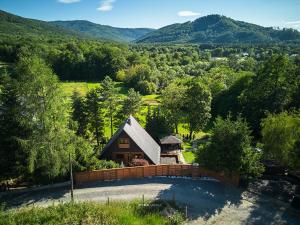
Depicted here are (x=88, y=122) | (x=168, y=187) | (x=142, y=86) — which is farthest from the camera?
(x=142, y=86)

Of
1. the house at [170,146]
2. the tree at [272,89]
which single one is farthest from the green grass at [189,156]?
the tree at [272,89]

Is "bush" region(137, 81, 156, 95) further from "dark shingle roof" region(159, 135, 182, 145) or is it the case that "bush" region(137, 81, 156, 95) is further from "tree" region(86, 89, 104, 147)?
"dark shingle roof" region(159, 135, 182, 145)

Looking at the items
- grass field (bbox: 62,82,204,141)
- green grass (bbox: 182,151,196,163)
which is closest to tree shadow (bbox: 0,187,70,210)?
grass field (bbox: 62,82,204,141)

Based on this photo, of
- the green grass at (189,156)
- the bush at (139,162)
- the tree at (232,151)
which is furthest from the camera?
the green grass at (189,156)

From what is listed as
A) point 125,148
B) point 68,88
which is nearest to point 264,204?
point 125,148

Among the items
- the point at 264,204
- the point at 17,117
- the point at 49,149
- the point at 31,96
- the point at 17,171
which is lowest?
the point at 264,204

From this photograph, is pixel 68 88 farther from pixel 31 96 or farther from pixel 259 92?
pixel 31 96

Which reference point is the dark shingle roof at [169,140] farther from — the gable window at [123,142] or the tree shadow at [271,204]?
the tree shadow at [271,204]
